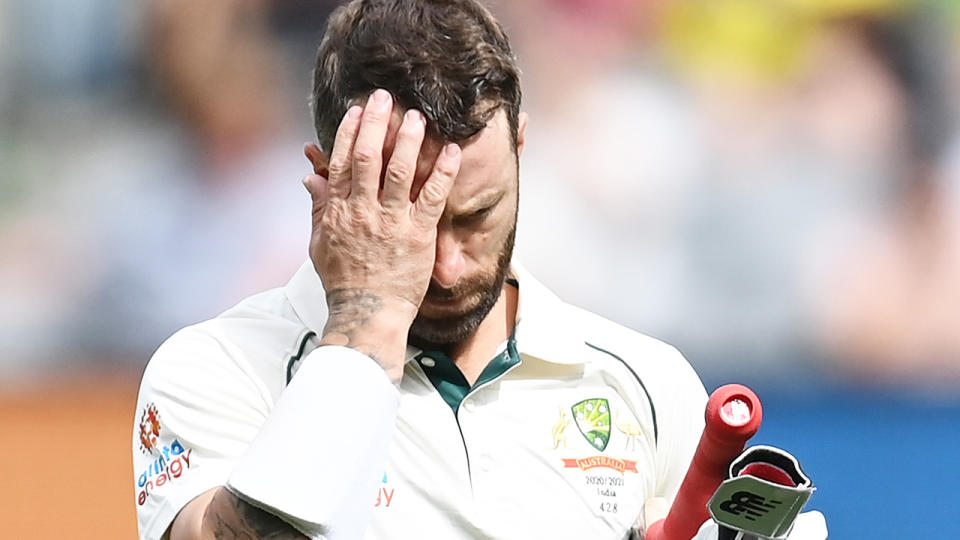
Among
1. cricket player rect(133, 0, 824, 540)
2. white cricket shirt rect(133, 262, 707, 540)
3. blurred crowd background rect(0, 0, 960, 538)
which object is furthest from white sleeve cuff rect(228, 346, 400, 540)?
blurred crowd background rect(0, 0, 960, 538)

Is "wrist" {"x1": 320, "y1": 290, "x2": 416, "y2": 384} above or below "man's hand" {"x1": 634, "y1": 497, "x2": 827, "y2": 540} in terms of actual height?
above

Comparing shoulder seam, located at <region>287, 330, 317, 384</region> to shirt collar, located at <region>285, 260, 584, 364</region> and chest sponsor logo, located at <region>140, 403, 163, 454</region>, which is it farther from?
chest sponsor logo, located at <region>140, 403, 163, 454</region>

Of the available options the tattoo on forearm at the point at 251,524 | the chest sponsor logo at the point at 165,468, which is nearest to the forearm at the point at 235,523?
the tattoo on forearm at the point at 251,524

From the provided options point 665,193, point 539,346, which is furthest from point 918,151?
point 539,346

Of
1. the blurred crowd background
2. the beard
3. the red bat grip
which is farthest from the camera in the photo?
the blurred crowd background

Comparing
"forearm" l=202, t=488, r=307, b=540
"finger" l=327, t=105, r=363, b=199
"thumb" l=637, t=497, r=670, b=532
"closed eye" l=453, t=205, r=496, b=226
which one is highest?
"finger" l=327, t=105, r=363, b=199

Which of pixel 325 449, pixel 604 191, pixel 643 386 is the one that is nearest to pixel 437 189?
pixel 325 449

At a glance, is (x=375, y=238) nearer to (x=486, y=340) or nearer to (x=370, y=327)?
(x=370, y=327)
